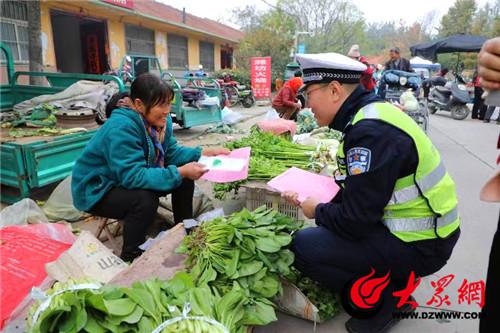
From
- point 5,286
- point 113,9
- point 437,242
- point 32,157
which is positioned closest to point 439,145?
point 437,242

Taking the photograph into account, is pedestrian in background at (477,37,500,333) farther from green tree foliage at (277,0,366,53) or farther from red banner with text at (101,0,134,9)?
green tree foliage at (277,0,366,53)

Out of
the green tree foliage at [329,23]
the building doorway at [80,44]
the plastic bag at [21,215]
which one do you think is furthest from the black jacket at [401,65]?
the green tree foliage at [329,23]

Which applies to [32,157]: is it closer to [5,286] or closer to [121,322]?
[5,286]

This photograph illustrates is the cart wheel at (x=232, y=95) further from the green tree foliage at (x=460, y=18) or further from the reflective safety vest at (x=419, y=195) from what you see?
the green tree foliage at (x=460, y=18)

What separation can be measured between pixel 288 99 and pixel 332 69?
510 cm

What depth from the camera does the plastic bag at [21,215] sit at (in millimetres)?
2801

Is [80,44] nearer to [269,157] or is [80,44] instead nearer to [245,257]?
[269,157]

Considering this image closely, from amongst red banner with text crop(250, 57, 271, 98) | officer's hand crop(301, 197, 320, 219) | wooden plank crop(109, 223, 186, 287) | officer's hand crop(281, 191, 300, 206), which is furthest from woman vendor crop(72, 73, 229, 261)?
red banner with text crop(250, 57, 271, 98)

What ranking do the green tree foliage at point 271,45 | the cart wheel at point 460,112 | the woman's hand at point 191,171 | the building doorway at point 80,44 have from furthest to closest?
1. the green tree foliage at point 271,45
2. the building doorway at point 80,44
3. the cart wheel at point 460,112
4. the woman's hand at point 191,171

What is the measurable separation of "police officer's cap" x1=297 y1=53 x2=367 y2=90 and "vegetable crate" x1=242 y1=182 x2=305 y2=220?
Answer: 4.08 feet

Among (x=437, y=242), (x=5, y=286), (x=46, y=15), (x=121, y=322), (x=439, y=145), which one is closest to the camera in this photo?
(x=121, y=322)

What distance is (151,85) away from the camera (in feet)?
7.61

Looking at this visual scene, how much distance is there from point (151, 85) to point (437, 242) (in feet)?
6.06

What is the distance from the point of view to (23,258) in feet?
6.89
